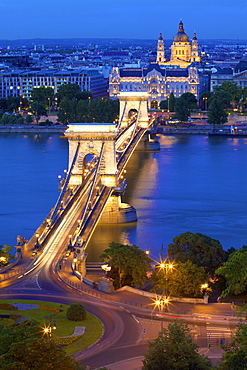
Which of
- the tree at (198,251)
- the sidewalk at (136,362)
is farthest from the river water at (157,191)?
the sidewalk at (136,362)

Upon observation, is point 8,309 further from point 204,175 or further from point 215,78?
point 215,78

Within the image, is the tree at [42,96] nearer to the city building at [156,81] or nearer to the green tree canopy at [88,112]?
the green tree canopy at [88,112]

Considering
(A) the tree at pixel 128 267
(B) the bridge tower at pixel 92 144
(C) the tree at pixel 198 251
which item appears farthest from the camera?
(B) the bridge tower at pixel 92 144

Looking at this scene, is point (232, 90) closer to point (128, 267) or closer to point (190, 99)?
point (190, 99)

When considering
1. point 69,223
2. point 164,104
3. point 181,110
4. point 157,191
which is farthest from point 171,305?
point 164,104

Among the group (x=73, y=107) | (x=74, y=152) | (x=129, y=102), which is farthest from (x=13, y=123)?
(x=74, y=152)

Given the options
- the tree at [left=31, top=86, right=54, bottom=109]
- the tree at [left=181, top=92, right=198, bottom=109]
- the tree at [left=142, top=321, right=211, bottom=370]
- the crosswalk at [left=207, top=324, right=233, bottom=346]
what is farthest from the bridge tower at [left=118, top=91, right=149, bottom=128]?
the tree at [left=142, top=321, right=211, bottom=370]
